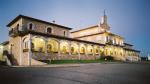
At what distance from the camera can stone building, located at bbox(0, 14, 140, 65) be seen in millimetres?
26828

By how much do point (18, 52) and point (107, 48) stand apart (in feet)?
97.9

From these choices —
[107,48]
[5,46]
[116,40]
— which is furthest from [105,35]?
[5,46]

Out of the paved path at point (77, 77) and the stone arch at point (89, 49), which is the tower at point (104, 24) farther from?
the paved path at point (77, 77)

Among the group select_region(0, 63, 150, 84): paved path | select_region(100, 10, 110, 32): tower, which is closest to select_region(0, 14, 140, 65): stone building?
Result: select_region(100, 10, 110, 32): tower

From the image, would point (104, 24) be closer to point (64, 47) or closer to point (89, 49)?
point (89, 49)

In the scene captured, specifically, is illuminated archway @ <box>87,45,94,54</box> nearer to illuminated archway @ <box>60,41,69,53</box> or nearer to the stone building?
the stone building

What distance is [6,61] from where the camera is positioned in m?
29.3

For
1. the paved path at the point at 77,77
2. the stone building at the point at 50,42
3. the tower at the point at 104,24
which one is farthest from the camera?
the tower at the point at 104,24

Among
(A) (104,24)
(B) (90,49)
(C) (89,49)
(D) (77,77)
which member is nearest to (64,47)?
(C) (89,49)

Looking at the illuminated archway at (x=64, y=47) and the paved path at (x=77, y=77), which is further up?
the illuminated archway at (x=64, y=47)

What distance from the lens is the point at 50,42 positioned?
35094 mm

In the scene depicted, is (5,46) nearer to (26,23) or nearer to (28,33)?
(26,23)

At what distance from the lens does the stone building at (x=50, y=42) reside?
2683cm

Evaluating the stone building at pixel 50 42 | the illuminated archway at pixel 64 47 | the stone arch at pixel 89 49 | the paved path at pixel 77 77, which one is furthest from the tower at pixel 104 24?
the paved path at pixel 77 77
